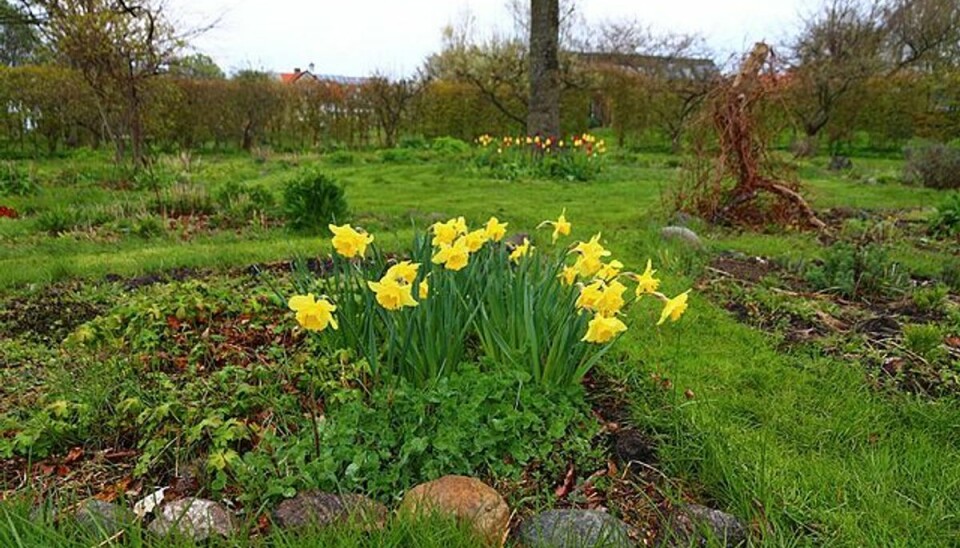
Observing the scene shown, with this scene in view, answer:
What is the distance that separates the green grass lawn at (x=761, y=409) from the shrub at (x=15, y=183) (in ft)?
8.27

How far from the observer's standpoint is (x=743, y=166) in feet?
21.7

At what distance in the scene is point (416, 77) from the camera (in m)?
19.9

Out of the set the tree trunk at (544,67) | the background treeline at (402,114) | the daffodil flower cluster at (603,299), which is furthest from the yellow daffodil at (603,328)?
the background treeline at (402,114)

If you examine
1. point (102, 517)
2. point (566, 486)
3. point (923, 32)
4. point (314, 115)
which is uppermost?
point (923, 32)

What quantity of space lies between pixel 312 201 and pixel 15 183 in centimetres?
495

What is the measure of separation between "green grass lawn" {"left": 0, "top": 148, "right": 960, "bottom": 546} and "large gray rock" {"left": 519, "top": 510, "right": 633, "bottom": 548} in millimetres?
372

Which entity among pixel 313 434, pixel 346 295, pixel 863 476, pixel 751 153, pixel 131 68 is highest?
pixel 131 68

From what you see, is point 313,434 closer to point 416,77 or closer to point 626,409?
point 626,409

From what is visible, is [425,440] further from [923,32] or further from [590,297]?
[923,32]

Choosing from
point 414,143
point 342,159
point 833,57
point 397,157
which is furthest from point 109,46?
point 833,57

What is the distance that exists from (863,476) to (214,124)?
19283 millimetres

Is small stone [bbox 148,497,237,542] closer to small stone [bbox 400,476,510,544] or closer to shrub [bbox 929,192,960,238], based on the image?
small stone [bbox 400,476,510,544]

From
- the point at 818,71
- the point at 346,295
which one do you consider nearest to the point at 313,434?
the point at 346,295

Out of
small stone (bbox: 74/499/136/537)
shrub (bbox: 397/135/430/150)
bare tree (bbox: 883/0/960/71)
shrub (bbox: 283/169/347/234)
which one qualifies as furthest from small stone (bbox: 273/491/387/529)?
bare tree (bbox: 883/0/960/71)
